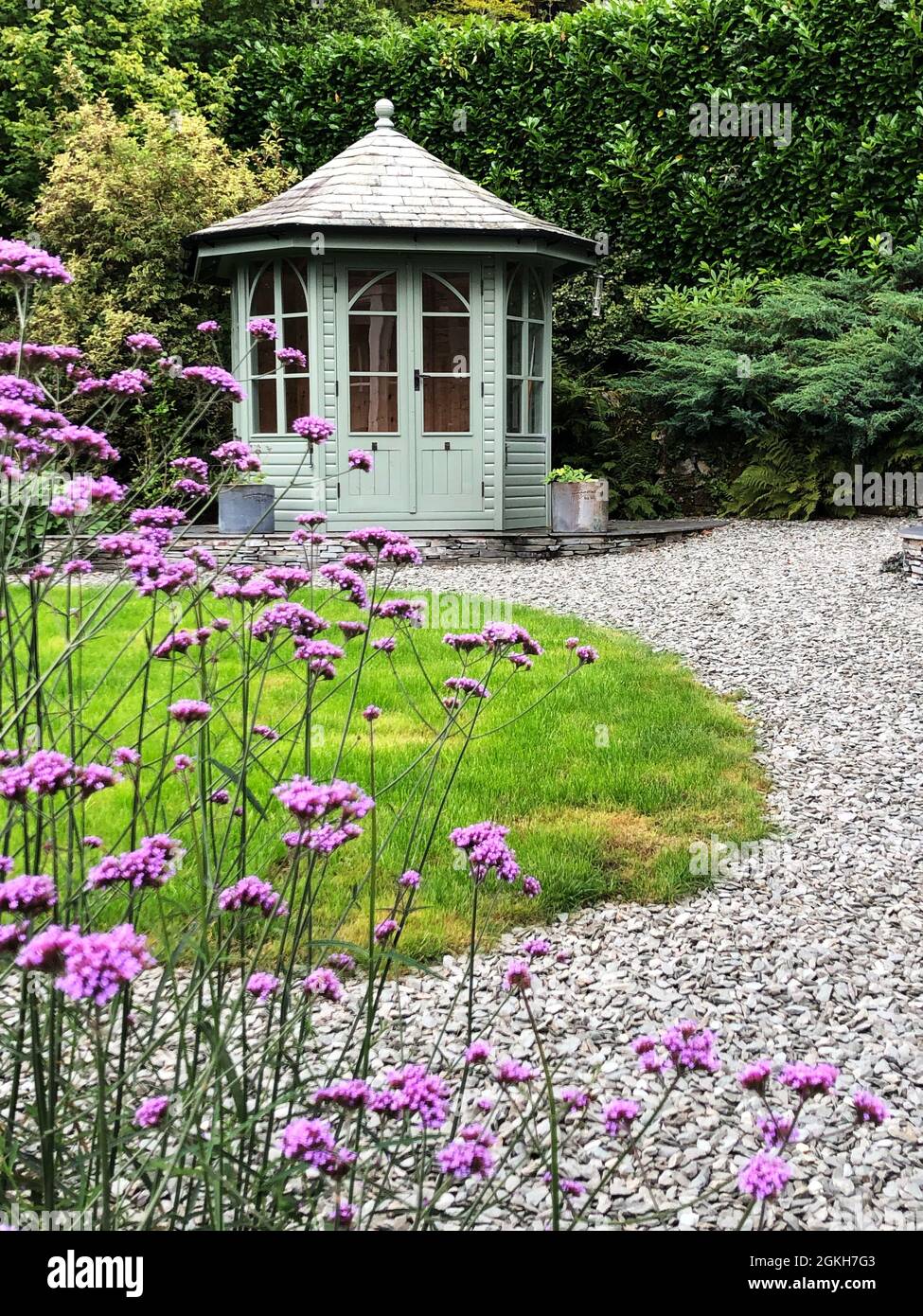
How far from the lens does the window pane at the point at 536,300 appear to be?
10820 millimetres

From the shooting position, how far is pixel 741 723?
5.08m

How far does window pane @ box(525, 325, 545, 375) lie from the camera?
11.0 m

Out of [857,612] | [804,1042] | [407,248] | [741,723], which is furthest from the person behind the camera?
[407,248]

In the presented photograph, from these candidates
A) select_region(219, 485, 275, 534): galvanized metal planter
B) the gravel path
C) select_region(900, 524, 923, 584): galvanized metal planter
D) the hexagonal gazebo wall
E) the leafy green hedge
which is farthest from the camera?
the leafy green hedge

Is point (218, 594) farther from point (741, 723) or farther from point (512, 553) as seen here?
point (512, 553)

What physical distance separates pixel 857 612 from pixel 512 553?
3666 millimetres

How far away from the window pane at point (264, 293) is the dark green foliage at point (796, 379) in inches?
152

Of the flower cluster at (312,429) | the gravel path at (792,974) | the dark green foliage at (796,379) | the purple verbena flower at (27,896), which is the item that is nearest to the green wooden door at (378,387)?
the dark green foliage at (796,379)

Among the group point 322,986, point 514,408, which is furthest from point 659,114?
point 322,986

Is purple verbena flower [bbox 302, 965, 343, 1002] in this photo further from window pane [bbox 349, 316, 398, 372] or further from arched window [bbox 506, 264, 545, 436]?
arched window [bbox 506, 264, 545, 436]

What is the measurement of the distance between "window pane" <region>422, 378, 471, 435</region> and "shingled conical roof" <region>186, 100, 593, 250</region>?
52.3 inches

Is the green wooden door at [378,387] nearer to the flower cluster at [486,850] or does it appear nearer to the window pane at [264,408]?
the window pane at [264,408]
